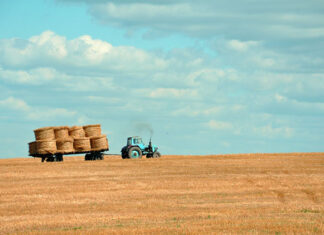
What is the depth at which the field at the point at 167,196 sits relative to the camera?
20.7 meters

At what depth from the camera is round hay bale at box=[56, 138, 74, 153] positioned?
46.7 m

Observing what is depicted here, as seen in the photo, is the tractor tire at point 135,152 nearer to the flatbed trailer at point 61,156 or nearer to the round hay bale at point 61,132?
the flatbed trailer at point 61,156

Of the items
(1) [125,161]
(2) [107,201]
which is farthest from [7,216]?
(1) [125,161]

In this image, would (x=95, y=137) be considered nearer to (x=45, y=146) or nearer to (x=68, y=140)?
(x=68, y=140)

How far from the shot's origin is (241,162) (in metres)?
44.7

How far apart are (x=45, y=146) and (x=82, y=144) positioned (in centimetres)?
288

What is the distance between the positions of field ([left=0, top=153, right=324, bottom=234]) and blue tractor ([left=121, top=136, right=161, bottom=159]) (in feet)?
11.1

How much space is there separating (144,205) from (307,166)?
1828 cm

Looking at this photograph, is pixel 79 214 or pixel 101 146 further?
pixel 101 146

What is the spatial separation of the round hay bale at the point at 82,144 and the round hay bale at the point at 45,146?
5.84ft

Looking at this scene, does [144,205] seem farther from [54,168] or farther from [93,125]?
[93,125]

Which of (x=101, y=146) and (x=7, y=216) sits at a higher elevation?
(x=101, y=146)

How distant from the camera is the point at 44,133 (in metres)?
46.4

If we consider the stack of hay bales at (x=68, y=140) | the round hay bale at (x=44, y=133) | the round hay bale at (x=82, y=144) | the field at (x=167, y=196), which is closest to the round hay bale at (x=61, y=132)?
the stack of hay bales at (x=68, y=140)
